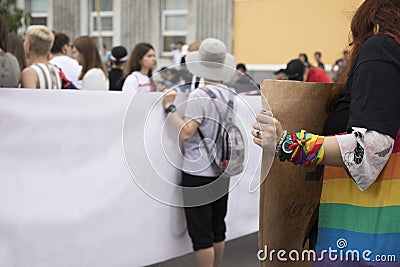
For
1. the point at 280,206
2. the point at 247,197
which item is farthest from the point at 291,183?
the point at 247,197

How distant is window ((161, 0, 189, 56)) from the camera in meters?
20.5

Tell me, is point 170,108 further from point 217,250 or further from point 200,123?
point 217,250

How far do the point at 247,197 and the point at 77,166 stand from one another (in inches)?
63.9

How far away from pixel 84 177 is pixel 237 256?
2.09 metres

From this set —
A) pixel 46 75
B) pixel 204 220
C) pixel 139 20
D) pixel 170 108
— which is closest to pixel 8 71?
pixel 46 75

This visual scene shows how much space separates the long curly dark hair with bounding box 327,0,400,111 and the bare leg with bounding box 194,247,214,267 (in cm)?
209

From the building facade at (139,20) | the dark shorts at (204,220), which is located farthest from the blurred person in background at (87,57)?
the building facade at (139,20)

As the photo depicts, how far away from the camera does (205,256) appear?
3865 millimetres

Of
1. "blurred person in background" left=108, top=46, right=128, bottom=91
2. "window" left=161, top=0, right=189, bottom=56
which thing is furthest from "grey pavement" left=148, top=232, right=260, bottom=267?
"window" left=161, top=0, right=189, bottom=56

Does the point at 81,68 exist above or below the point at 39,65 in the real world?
below

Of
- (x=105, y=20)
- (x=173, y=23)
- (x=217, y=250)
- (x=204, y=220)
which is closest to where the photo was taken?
(x=204, y=220)

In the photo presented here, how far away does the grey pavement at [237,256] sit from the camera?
462 centimetres

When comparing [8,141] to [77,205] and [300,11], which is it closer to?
[77,205]

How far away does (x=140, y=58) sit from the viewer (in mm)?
5434
